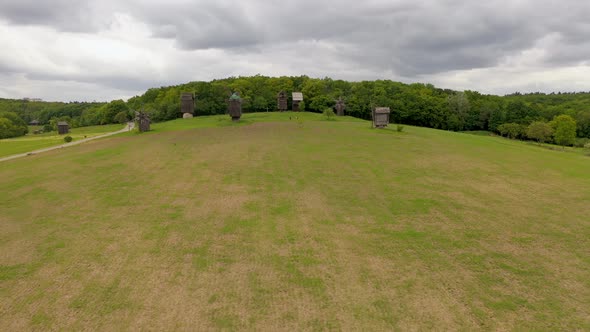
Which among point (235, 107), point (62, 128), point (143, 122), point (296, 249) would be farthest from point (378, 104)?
point (62, 128)

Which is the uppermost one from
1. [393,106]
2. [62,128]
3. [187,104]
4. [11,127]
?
[187,104]

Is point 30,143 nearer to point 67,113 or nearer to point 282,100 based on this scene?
point 282,100

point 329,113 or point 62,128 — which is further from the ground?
point 329,113

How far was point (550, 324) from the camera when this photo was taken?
34.0 feet

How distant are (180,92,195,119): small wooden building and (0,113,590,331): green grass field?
61632 millimetres

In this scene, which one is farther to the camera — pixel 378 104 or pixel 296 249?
pixel 378 104

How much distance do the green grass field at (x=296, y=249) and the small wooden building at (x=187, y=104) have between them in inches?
2426

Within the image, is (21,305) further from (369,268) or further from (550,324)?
(550,324)

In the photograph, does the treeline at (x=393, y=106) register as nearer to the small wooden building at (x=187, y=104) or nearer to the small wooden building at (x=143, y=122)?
the small wooden building at (x=187, y=104)

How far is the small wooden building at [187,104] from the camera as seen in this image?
292 ft

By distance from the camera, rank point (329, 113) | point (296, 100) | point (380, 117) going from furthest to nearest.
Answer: point (296, 100) → point (329, 113) → point (380, 117)

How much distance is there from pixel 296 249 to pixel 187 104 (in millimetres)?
83728

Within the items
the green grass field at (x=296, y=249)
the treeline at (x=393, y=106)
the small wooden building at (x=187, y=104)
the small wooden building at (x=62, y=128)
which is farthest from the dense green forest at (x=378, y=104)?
the green grass field at (x=296, y=249)

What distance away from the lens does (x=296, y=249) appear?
15.4 metres
